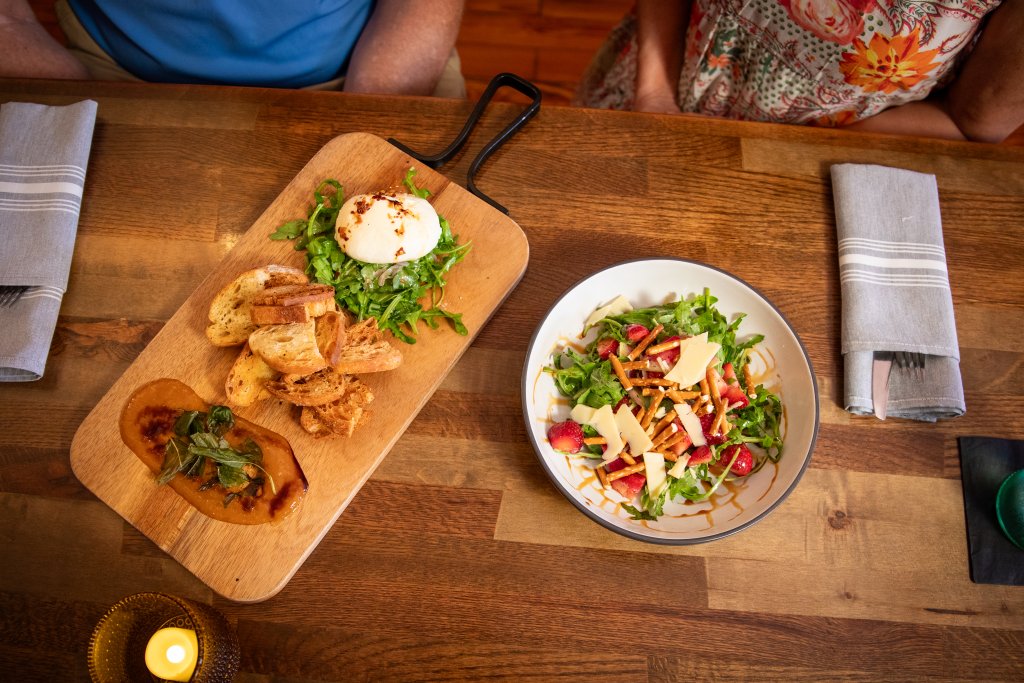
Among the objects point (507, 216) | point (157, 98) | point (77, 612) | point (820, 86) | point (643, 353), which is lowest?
point (77, 612)

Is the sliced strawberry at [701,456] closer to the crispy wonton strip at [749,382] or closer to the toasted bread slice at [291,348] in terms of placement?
the crispy wonton strip at [749,382]

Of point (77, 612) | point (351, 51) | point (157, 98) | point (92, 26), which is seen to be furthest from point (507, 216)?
point (92, 26)

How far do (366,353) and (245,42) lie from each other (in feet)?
3.80

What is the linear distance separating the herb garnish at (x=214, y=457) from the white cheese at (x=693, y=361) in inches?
40.5

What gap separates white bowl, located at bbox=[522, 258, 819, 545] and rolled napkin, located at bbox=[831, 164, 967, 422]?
0.22 meters

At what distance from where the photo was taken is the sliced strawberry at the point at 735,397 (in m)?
1.53

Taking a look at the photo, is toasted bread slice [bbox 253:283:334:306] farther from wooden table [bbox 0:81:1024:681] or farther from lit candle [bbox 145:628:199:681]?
lit candle [bbox 145:628:199:681]

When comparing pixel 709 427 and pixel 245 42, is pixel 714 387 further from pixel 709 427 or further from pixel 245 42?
pixel 245 42

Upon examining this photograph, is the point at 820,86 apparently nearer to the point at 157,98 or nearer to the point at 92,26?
the point at 157,98

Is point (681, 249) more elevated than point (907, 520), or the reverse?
point (681, 249)

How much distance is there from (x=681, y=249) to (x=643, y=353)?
0.40m

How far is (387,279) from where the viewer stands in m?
1.65

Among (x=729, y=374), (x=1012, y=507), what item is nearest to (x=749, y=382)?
(x=729, y=374)

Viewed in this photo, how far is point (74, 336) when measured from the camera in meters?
1.68
